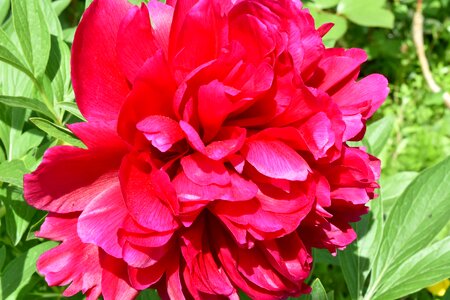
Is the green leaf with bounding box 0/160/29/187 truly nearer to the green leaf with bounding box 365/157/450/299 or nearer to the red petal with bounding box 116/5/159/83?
the red petal with bounding box 116/5/159/83

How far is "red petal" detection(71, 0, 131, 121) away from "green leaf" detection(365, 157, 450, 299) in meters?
0.54

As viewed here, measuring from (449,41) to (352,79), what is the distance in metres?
2.13

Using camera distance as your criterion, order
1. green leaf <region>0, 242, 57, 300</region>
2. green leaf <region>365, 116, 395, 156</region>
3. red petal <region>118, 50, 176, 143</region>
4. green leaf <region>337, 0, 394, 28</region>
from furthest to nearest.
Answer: green leaf <region>337, 0, 394, 28</region> < green leaf <region>365, 116, 395, 156</region> < green leaf <region>0, 242, 57, 300</region> < red petal <region>118, 50, 176, 143</region>

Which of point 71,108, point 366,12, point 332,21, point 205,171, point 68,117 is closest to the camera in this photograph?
point 205,171

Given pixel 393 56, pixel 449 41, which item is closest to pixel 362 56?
pixel 393 56

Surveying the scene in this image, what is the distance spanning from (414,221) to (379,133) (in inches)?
9.2

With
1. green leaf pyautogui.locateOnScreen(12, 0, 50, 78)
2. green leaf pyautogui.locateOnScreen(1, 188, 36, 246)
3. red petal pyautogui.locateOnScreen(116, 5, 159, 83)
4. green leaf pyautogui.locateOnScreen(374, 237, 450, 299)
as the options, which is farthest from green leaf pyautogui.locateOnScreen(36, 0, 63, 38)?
green leaf pyautogui.locateOnScreen(374, 237, 450, 299)

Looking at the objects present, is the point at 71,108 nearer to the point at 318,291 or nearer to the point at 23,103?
the point at 23,103

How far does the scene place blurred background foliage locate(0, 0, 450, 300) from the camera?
0.85 metres

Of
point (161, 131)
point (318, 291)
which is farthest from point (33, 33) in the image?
point (318, 291)

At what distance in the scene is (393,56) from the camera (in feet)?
8.41

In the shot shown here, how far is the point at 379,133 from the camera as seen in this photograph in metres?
1.21

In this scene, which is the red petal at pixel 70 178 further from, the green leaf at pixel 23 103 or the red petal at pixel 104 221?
the green leaf at pixel 23 103

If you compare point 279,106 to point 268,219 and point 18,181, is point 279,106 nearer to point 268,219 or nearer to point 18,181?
point 268,219
